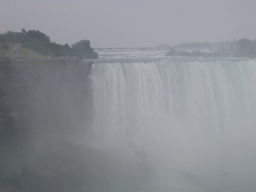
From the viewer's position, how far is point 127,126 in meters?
16.1

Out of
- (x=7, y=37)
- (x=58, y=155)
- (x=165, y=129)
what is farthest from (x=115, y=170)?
(x=7, y=37)

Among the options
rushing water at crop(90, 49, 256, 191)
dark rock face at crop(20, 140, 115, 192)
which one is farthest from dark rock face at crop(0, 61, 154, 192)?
rushing water at crop(90, 49, 256, 191)

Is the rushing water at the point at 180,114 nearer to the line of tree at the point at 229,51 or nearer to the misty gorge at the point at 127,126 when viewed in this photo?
the misty gorge at the point at 127,126

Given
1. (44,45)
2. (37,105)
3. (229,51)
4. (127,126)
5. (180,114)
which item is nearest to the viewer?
(37,105)

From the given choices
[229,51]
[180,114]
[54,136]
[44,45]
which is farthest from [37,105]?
[229,51]

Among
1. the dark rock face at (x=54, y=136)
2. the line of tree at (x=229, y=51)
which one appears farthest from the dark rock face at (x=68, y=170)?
the line of tree at (x=229, y=51)

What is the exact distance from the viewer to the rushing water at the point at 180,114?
1452cm

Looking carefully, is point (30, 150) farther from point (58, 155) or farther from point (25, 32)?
point (25, 32)

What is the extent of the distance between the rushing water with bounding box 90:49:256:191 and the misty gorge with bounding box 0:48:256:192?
0.16ft

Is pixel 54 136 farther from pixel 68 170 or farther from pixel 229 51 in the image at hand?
pixel 229 51

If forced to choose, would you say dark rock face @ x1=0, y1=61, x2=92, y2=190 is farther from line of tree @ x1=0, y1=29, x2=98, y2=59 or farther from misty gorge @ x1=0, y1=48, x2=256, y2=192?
line of tree @ x1=0, y1=29, x2=98, y2=59

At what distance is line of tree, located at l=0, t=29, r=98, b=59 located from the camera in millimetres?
21394

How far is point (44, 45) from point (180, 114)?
455 inches

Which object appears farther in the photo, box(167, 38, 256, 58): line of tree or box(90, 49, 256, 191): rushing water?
box(167, 38, 256, 58): line of tree
